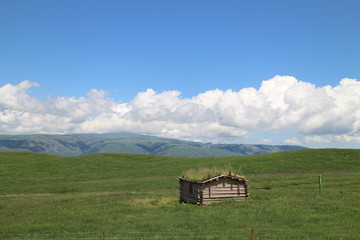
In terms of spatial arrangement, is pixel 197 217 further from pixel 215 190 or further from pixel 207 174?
pixel 207 174

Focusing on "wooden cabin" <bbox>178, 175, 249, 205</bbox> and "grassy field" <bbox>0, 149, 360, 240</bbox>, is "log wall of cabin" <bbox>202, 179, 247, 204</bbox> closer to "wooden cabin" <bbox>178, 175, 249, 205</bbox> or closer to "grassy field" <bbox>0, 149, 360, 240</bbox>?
"wooden cabin" <bbox>178, 175, 249, 205</bbox>

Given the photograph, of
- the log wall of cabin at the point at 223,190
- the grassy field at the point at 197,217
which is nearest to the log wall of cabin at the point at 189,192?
the log wall of cabin at the point at 223,190

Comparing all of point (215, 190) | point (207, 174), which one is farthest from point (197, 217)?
point (207, 174)

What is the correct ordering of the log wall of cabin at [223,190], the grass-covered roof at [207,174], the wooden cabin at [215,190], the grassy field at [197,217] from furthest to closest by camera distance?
the grass-covered roof at [207,174] < the log wall of cabin at [223,190] < the wooden cabin at [215,190] < the grassy field at [197,217]

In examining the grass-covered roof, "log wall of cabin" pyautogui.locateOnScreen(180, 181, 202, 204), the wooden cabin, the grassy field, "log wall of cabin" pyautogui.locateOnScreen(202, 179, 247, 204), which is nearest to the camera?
the grassy field

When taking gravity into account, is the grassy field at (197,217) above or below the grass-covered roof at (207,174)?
below

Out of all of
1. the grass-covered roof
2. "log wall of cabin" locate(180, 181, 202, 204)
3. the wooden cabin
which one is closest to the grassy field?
"log wall of cabin" locate(180, 181, 202, 204)

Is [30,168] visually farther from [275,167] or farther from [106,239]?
[106,239]

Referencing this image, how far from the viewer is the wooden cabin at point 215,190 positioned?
3759 cm

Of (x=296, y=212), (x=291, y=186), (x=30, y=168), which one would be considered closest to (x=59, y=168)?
(x=30, y=168)

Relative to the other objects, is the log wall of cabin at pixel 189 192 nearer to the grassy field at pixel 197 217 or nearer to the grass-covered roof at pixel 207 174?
the grass-covered roof at pixel 207 174

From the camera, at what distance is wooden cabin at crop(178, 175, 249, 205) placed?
37.6 metres

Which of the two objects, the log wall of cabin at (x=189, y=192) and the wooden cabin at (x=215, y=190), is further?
the log wall of cabin at (x=189, y=192)

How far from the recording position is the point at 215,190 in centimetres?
3841
